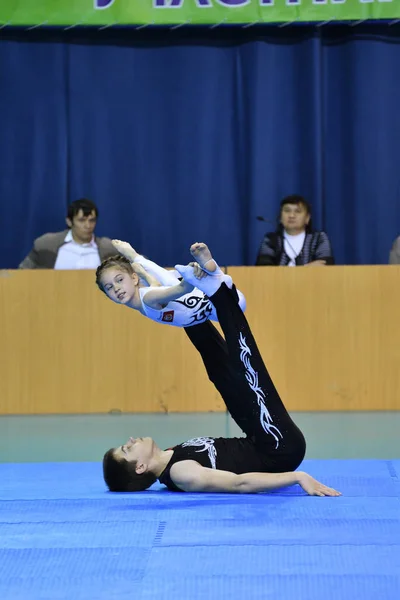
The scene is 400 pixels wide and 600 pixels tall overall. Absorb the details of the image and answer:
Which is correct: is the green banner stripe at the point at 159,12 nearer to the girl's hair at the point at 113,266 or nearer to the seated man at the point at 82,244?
the seated man at the point at 82,244

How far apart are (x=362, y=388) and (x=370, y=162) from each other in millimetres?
2837

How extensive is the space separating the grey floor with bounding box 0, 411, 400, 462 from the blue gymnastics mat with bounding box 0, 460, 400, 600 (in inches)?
36.9

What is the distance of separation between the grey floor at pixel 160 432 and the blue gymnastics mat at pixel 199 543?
0.94 meters

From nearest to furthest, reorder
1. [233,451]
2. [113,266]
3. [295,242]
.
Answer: [233,451] → [113,266] → [295,242]

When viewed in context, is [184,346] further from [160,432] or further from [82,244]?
[82,244]

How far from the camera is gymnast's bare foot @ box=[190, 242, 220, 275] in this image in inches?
156

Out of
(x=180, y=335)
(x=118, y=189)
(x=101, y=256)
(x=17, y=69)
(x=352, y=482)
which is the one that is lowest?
(x=352, y=482)

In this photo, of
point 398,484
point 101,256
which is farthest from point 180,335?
point 398,484

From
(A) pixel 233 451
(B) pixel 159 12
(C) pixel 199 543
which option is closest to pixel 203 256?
(A) pixel 233 451

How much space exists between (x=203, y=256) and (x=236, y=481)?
979 millimetres

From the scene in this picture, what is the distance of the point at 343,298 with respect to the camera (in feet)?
22.5

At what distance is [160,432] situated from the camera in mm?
5867

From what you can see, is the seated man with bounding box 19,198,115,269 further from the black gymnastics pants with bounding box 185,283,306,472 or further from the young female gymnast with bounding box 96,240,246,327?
the black gymnastics pants with bounding box 185,283,306,472

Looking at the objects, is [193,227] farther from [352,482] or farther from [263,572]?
[263,572]
